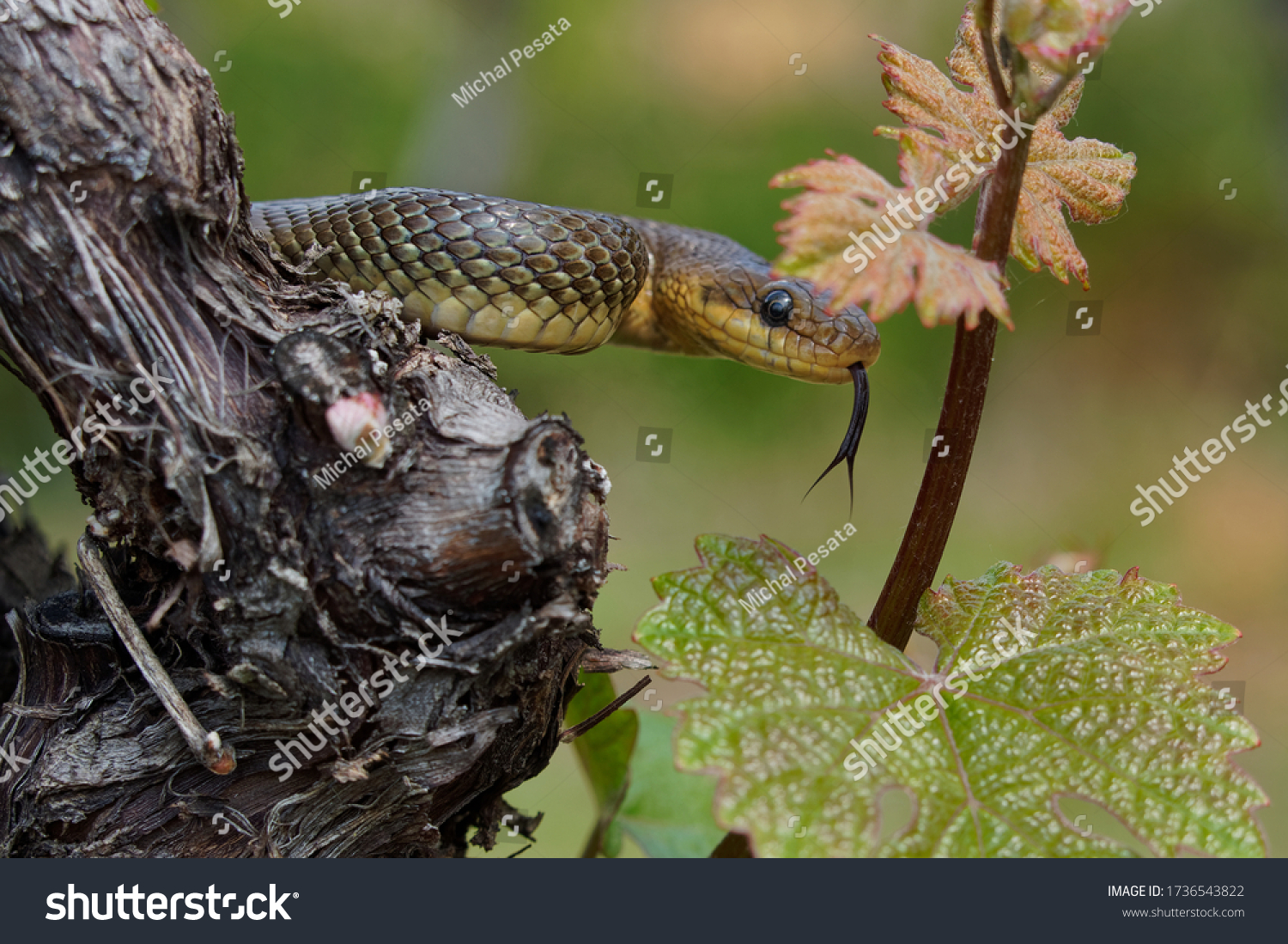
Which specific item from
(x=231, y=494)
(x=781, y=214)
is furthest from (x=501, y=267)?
(x=781, y=214)

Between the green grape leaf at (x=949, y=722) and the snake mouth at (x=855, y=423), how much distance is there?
0.42 metres

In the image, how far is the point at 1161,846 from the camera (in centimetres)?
83

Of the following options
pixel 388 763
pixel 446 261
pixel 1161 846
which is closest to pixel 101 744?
pixel 388 763

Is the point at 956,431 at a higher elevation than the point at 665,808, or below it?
higher

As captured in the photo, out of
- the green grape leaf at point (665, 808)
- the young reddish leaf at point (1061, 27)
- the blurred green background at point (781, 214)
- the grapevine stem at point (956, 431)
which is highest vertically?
the blurred green background at point (781, 214)

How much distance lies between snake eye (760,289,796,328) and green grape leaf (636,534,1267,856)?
1227 millimetres

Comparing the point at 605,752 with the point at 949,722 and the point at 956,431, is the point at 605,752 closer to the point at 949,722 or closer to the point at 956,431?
the point at 949,722

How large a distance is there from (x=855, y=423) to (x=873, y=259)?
3.23 ft

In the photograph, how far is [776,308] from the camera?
2.16 m

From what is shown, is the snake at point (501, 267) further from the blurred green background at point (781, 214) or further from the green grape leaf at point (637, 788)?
the blurred green background at point (781, 214)

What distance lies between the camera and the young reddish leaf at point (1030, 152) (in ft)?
3.31

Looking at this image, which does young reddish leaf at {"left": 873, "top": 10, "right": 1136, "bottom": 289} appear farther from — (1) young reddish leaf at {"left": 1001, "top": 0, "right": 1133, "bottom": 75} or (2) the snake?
(2) the snake

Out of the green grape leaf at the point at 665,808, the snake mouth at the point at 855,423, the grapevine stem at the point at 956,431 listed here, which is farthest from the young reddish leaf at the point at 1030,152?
the green grape leaf at the point at 665,808

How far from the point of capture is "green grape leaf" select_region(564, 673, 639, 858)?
152 centimetres
